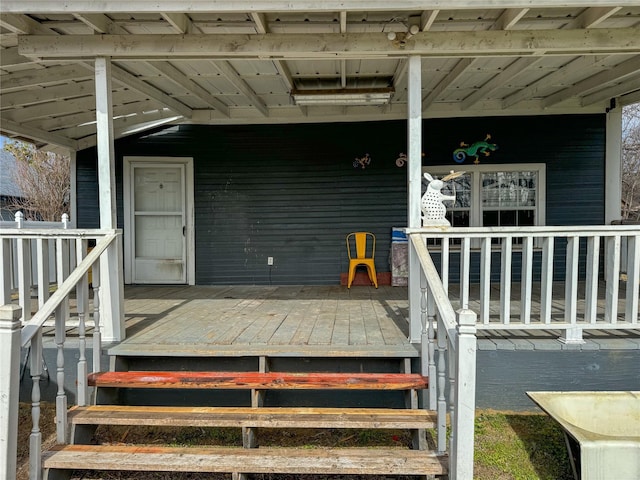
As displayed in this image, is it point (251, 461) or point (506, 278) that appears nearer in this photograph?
point (251, 461)


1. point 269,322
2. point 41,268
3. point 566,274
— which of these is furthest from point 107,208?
point 566,274

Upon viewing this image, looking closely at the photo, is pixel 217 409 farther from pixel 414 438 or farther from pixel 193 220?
pixel 193 220

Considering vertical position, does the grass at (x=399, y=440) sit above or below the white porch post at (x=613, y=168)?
below

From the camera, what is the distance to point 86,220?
→ 19.3ft

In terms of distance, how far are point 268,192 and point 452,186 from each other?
257 cm

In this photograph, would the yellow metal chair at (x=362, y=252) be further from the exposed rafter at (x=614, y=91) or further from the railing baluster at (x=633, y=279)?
the exposed rafter at (x=614, y=91)

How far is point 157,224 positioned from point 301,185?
2.14 meters

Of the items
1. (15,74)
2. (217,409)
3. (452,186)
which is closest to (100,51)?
(15,74)

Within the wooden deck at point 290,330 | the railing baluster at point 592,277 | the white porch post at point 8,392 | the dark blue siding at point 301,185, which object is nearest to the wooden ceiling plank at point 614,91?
the dark blue siding at point 301,185

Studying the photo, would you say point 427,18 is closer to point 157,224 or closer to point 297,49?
point 297,49

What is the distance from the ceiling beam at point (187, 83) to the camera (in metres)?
3.63

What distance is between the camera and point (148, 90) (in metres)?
4.18

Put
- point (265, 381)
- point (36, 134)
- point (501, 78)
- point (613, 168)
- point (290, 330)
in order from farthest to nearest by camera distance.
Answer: point (613, 168) → point (36, 134) → point (501, 78) → point (290, 330) → point (265, 381)

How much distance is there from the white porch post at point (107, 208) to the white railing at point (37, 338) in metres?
0.10
